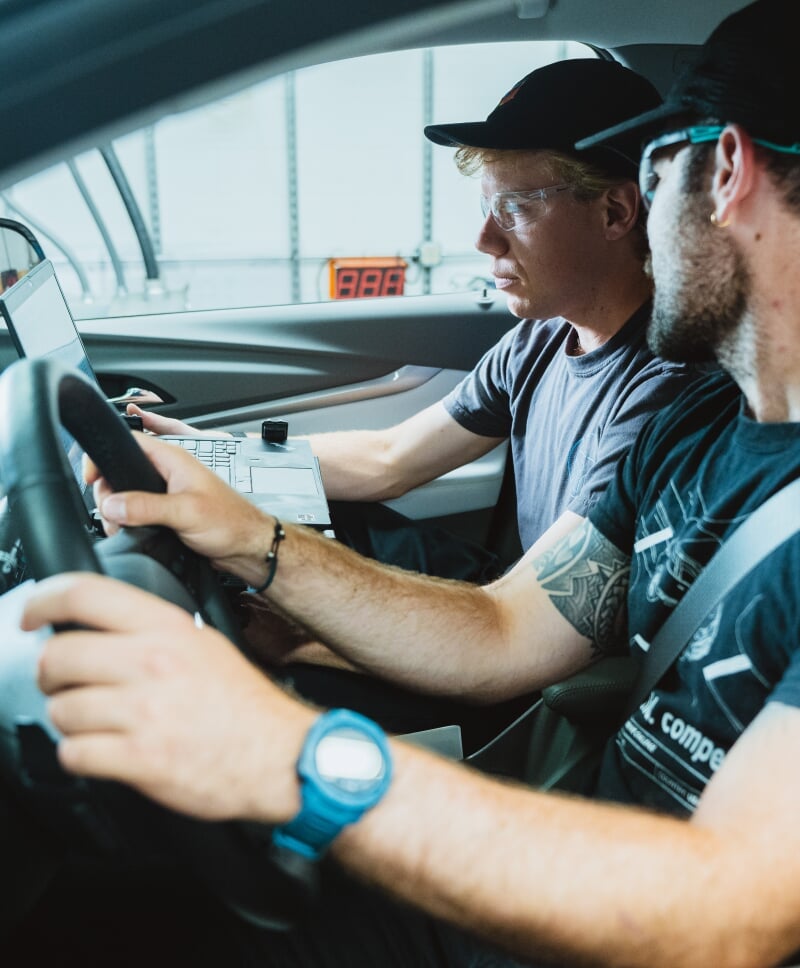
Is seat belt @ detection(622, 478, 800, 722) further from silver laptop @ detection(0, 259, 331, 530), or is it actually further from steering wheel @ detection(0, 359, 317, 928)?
silver laptop @ detection(0, 259, 331, 530)

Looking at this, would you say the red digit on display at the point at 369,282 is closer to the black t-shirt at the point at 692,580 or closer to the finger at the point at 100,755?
the black t-shirt at the point at 692,580

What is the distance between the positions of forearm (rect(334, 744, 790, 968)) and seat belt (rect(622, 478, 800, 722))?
35 centimetres

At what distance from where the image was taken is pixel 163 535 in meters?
0.99

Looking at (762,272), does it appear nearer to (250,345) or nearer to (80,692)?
(80,692)

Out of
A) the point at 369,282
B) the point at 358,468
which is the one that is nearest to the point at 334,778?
the point at 358,468

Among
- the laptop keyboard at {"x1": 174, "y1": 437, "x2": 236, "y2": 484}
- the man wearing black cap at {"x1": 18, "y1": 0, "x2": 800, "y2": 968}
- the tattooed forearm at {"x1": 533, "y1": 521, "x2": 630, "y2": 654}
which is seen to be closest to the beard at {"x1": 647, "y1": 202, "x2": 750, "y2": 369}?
the man wearing black cap at {"x1": 18, "y1": 0, "x2": 800, "y2": 968}

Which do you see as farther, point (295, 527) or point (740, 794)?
point (295, 527)

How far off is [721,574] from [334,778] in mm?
517

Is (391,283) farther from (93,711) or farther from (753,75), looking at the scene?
(93,711)

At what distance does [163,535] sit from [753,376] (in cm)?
64

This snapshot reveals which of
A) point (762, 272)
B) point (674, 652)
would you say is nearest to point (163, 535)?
point (674, 652)

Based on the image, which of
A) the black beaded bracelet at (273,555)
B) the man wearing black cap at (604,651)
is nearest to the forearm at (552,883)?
the man wearing black cap at (604,651)

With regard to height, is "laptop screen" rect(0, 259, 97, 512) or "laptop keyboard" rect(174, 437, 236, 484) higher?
"laptop screen" rect(0, 259, 97, 512)

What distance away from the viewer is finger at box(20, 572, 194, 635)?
0.63m
